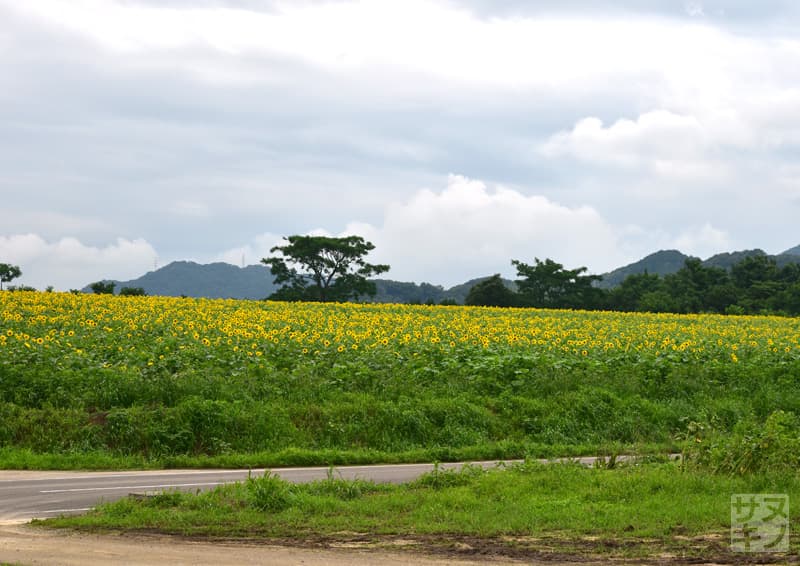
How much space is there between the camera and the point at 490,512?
12766 mm

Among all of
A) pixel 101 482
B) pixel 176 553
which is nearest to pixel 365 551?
pixel 176 553

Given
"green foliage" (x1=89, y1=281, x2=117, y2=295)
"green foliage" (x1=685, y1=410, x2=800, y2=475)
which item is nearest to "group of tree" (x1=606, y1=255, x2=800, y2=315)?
"green foliage" (x1=89, y1=281, x2=117, y2=295)

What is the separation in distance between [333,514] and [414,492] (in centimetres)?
178

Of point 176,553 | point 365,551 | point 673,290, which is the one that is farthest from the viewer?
point 673,290

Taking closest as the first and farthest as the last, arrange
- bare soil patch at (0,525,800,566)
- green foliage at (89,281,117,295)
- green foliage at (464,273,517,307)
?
bare soil patch at (0,525,800,566) < green foliage at (89,281,117,295) < green foliage at (464,273,517,307)

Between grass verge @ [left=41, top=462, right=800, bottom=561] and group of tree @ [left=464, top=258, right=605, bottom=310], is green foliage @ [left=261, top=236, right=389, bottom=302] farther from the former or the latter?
grass verge @ [left=41, top=462, right=800, bottom=561]

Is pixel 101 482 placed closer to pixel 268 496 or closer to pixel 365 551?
pixel 268 496

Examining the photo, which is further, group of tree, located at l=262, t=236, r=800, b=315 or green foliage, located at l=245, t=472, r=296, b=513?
group of tree, located at l=262, t=236, r=800, b=315

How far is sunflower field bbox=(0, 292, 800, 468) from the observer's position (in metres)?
21.3

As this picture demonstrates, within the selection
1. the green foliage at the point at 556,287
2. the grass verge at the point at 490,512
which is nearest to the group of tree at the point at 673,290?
the green foliage at the point at 556,287

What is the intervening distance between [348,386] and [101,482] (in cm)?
877

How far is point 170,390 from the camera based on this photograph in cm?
2281

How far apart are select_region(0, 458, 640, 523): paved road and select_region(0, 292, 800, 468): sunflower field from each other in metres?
1.78

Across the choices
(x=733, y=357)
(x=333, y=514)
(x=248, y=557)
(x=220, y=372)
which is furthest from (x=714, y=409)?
(x=248, y=557)
